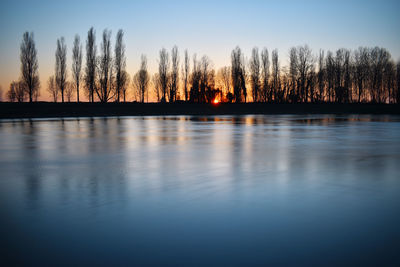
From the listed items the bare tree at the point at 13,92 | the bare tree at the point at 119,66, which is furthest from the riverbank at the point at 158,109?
the bare tree at the point at 13,92

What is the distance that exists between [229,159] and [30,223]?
18.5 ft

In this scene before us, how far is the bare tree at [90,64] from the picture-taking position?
53000mm

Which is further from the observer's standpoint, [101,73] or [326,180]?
[101,73]

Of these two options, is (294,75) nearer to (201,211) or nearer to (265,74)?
(265,74)

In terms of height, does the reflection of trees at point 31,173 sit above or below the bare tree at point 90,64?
below

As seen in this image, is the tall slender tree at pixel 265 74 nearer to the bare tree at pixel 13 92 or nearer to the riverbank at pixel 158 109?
the riverbank at pixel 158 109

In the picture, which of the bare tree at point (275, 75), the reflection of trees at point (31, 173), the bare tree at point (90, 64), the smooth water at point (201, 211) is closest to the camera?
the smooth water at point (201, 211)

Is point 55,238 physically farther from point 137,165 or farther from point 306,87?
point 306,87

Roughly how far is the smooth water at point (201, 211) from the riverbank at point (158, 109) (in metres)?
34.7

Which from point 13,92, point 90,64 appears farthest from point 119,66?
point 13,92

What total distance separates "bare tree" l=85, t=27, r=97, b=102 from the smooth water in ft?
152

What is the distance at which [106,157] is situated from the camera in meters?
9.53

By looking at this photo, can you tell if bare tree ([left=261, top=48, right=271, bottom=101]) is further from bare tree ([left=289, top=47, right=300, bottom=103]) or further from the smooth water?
the smooth water

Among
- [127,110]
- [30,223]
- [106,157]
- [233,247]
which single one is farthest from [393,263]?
[127,110]
